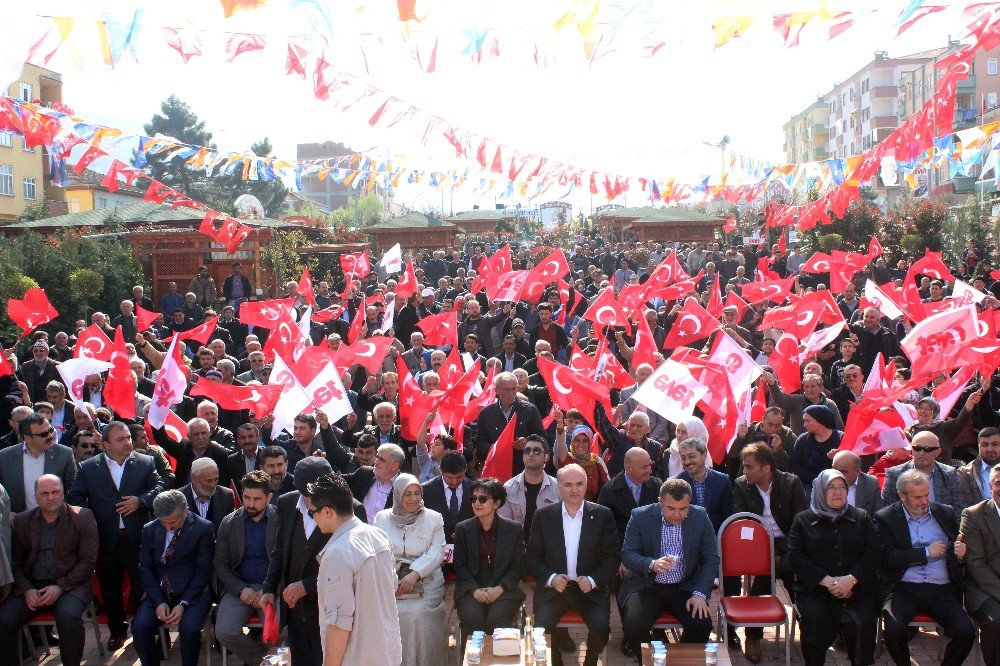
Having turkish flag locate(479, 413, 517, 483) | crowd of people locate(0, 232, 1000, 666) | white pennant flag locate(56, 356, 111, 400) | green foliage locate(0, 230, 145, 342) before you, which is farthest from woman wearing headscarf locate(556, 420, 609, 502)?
green foliage locate(0, 230, 145, 342)

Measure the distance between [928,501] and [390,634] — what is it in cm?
407

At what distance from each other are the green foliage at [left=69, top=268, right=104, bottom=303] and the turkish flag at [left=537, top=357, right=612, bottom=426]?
12807 mm

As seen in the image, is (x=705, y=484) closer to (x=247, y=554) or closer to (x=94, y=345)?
(x=247, y=554)

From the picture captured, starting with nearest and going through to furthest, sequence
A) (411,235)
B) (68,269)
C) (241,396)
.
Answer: (241,396)
(68,269)
(411,235)

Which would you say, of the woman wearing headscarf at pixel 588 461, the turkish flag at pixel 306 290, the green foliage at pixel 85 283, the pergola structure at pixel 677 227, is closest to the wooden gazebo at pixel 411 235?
the pergola structure at pixel 677 227

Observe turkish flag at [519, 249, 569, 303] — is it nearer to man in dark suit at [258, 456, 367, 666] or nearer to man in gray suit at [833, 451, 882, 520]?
man in gray suit at [833, 451, 882, 520]

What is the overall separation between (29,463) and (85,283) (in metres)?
12.5

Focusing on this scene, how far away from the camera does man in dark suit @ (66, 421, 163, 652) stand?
26.9 ft

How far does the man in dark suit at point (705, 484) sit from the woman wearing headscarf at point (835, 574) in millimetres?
806

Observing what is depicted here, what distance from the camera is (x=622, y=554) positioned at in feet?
25.0

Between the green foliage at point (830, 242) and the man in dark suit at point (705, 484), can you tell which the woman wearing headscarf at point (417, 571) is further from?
the green foliage at point (830, 242)

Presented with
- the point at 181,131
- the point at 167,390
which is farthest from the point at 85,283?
the point at 181,131

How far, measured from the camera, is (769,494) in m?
8.21

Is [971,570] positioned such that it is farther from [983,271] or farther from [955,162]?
[983,271]
